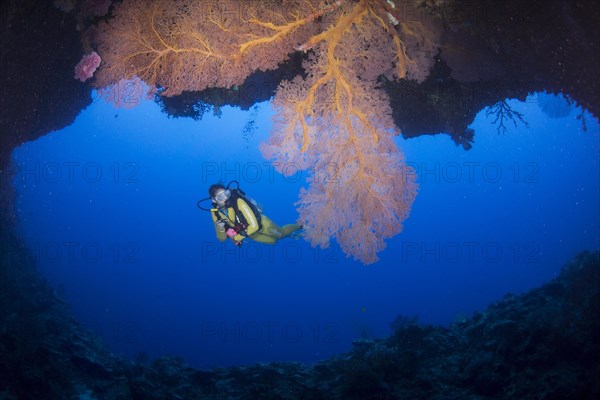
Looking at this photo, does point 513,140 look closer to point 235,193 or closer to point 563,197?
point 563,197

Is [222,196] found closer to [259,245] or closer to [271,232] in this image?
[271,232]

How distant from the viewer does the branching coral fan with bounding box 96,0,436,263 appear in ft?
14.7

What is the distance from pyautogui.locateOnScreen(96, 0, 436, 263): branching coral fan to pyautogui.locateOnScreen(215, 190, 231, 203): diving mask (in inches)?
89.7

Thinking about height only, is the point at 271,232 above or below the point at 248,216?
above

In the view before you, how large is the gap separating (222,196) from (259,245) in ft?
214

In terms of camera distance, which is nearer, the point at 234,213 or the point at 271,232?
the point at 234,213

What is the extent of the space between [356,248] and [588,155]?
113 metres

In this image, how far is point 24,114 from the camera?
676cm

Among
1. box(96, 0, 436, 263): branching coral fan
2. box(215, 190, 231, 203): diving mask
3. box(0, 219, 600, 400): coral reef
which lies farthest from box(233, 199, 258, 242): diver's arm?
box(0, 219, 600, 400): coral reef

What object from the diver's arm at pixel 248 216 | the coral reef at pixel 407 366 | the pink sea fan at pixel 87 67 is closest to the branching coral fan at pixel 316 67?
the pink sea fan at pixel 87 67

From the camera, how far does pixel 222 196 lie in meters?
6.66

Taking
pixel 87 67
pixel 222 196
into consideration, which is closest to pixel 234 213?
pixel 222 196

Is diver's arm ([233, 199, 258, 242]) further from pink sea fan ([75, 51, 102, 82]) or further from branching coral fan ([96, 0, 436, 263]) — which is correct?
pink sea fan ([75, 51, 102, 82])

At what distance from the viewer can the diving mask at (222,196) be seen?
6652 mm
